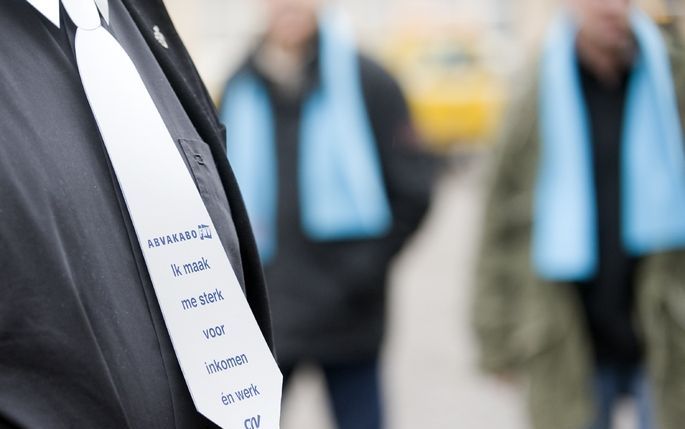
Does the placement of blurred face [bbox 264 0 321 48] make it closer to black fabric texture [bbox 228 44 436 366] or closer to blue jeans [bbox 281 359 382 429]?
black fabric texture [bbox 228 44 436 366]

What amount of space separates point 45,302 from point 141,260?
0.53ft

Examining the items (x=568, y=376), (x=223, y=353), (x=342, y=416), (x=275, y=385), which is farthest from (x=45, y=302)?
(x=342, y=416)

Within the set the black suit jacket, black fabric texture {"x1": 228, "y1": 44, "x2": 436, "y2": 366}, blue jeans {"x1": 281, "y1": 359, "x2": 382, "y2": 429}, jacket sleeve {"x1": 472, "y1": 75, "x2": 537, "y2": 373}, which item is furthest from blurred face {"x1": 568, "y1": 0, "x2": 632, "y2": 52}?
the black suit jacket

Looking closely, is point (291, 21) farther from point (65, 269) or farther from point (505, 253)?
point (65, 269)

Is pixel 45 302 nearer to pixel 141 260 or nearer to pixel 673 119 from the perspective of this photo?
pixel 141 260

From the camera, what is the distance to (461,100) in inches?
677

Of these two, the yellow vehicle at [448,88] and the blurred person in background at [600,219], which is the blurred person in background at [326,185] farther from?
the yellow vehicle at [448,88]

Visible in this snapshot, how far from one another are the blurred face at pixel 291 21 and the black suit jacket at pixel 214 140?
2542mm

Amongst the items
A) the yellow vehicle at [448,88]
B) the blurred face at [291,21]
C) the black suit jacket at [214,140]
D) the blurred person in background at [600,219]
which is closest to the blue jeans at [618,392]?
the blurred person in background at [600,219]

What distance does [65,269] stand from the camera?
137cm

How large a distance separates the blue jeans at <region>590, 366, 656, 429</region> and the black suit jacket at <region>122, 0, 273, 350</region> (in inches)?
89.9

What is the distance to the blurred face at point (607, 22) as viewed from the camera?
3.70 meters

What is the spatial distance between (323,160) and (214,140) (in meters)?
2.55

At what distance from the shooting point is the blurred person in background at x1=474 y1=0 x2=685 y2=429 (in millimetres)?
3670
